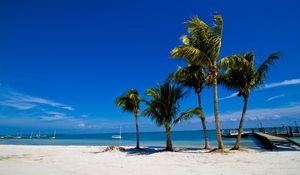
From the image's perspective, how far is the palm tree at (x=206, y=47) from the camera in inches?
482

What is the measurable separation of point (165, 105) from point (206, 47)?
4.80m

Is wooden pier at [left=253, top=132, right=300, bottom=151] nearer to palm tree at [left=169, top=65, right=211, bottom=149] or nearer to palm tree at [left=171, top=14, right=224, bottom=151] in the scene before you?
palm tree at [left=169, top=65, right=211, bottom=149]

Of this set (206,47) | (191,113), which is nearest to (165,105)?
(191,113)

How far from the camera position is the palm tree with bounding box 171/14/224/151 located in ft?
40.2

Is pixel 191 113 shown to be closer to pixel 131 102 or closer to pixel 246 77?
pixel 246 77

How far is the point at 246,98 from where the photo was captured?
14.1 meters

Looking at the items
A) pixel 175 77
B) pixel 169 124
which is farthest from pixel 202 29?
pixel 169 124

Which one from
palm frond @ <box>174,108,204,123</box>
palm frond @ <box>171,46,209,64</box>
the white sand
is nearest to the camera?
the white sand

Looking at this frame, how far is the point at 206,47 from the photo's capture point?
12.5 m

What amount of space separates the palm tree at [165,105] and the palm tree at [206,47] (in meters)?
3.13

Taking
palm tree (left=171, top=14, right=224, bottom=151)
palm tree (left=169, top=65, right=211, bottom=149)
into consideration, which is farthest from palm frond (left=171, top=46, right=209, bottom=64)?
palm tree (left=169, top=65, right=211, bottom=149)

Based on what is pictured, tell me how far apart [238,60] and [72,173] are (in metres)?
10.4

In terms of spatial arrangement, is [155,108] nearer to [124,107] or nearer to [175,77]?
[175,77]

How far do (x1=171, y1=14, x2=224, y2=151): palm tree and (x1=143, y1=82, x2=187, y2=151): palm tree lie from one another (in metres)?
3.13
